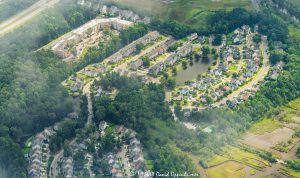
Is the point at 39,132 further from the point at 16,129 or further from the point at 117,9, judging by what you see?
the point at 117,9

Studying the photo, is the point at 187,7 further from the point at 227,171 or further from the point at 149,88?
the point at 227,171

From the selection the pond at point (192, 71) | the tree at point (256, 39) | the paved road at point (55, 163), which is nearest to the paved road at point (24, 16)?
the pond at point (192, 71)

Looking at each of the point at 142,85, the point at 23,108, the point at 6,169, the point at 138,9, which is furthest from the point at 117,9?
the point at 6,169

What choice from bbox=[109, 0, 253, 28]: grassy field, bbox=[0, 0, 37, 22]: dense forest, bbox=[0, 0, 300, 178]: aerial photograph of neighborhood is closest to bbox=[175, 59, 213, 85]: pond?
bbox=[0, 0, 300, 178]: aerial photograph of neighborhood

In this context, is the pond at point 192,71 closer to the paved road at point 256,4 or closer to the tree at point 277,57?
the tree at point 277,57

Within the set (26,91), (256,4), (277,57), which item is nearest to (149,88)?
(26,91)

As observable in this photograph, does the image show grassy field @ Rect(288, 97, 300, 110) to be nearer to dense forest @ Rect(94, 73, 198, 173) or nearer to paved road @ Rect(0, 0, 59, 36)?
dense forest @ Rect(94, 73, 198, 173)
